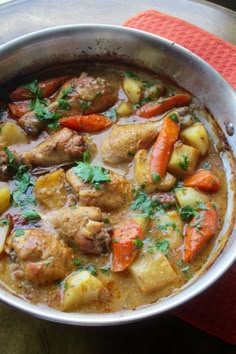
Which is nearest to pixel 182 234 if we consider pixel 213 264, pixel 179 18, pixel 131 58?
pixel 213 264

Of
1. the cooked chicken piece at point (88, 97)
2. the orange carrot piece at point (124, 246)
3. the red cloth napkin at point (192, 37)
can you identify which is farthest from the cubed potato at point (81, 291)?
the red cloth napkin at point (192, 37)

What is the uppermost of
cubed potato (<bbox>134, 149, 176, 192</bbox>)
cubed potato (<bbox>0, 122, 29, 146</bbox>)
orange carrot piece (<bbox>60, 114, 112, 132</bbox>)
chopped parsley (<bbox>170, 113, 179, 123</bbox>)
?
chopped parsley (<bbox>170, 113, 179, 123</bbox>)

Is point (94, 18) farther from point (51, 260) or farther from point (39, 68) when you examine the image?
point (51, 260)

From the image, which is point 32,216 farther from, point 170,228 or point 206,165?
point 206,165

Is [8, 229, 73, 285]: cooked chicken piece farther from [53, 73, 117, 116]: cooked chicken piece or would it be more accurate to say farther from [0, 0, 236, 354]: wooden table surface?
[53, 73, 117, 116]: cooked chicken piece

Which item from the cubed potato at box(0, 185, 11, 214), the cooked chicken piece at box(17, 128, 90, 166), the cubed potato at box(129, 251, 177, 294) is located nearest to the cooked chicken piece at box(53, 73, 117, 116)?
the cooked chicken piece at box(17, 128, 90, 166)

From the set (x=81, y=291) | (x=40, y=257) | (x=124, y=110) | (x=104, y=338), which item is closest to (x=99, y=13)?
(x=124, y=110)

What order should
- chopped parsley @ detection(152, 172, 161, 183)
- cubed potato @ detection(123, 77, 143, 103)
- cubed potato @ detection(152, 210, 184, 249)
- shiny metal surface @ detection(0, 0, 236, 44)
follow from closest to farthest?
cubed potato @ detection(152, 210, 184, 249), chopped parsley @ detection(152, 172, 161, 183), cubed potato @ detection(123, 77, 143, 103), shiny metal surface @ detection(0, 0, 236, 44)
